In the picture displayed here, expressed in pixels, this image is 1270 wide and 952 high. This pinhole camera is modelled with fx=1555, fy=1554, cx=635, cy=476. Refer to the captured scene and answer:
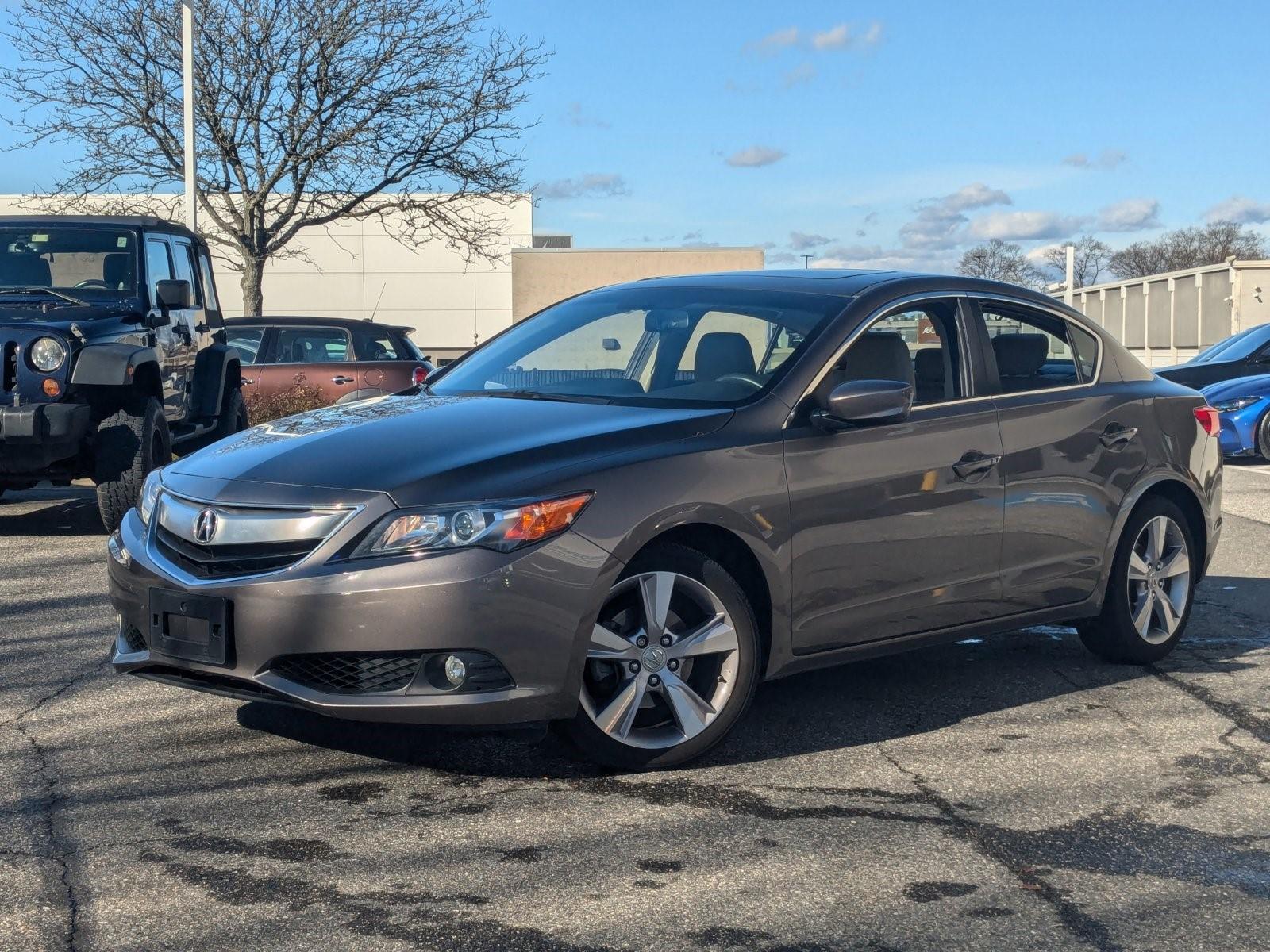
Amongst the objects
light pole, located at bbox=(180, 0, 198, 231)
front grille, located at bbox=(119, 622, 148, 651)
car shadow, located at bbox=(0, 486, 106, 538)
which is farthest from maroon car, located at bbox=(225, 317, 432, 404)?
front grille, located at bbox=(119, 622, 148, 651)

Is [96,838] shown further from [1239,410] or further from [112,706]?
[1239,410]

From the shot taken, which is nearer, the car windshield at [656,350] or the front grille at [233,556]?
the front grille at [233,556]

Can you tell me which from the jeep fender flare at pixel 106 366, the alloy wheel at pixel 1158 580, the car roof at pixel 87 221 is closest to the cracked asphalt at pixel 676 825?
the alloy wheel at pixel 1158 580

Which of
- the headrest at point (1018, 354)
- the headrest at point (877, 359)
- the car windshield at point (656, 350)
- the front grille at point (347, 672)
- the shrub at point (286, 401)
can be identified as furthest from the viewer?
the shrub at point (286, 401)

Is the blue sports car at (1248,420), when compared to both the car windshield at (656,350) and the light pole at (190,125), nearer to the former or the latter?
the light pole at (190,125)

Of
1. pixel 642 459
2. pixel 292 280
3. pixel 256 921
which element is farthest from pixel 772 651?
pixel 292 280

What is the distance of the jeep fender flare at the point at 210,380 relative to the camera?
1166 centimetres

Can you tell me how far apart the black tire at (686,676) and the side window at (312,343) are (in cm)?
1296

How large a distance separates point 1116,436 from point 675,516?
2374 mm

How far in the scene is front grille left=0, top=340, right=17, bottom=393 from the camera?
9039 mm

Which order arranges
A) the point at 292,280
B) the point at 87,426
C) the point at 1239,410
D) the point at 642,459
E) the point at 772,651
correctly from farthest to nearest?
the point at 292,280
the point at 1239,410
the point at 87,426
the point at 772,651
the point at 642,459

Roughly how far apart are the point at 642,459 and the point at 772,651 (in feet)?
2.60

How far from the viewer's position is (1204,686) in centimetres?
603

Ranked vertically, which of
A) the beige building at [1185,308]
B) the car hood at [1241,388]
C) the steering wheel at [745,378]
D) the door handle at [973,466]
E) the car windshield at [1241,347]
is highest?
the beige building at [1185,308]
